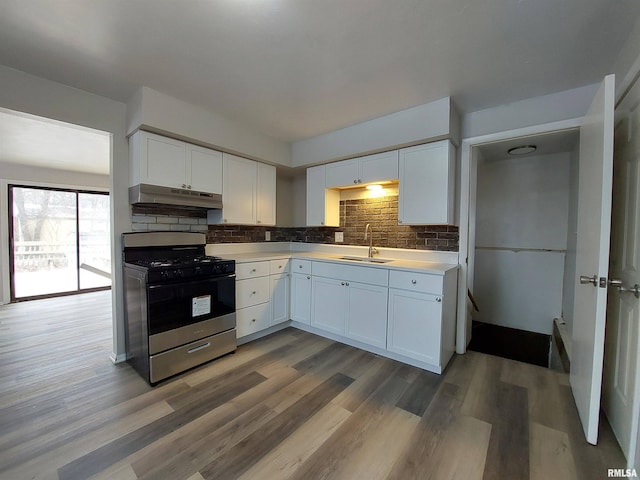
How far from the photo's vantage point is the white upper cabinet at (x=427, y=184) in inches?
97.3

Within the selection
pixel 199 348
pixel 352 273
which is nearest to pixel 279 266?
pixel 352 273

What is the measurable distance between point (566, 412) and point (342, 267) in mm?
1956

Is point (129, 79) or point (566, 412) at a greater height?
point (129, 79)

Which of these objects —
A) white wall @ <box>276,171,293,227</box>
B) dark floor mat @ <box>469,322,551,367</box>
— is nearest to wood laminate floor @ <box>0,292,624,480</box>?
dark floor mat @ <box>469,322,551,367</box>

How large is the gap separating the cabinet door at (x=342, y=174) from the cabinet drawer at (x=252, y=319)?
165cm

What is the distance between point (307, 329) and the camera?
10.6 ft

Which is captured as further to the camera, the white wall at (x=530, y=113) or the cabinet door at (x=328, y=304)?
the cabinet door at (x=328, y=304)

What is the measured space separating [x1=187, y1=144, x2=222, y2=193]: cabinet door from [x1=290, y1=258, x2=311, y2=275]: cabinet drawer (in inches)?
46.3

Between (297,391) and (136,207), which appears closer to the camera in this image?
(297,391)

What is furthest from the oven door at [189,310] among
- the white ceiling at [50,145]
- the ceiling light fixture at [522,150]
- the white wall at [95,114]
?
the ceiling light fixture at [522,150]

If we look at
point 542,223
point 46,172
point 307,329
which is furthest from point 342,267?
point 46,172

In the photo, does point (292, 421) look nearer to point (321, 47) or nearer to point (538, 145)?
point (321, 47)

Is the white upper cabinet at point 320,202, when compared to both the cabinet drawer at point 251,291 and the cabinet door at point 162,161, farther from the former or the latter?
the cabinet door at point 162,161

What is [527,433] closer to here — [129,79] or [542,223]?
[542,223]
